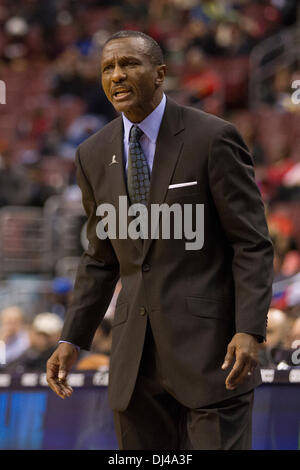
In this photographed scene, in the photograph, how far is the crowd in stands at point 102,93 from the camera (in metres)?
7.88

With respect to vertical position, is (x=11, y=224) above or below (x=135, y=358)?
above

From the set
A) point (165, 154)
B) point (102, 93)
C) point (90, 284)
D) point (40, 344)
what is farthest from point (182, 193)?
point (102, 93)

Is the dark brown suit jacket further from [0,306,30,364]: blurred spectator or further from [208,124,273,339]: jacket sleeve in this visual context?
→ [0,306,30,364]: blurred spectator

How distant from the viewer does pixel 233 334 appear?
8.98 feet

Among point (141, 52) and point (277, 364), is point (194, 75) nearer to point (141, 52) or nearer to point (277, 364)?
point (277, 364)

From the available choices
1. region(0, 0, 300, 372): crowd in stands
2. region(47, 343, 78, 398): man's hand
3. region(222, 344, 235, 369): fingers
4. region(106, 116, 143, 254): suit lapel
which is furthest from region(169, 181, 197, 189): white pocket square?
region(0, 0, 300, 372): crowd in stands

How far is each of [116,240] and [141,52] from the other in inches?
22.6

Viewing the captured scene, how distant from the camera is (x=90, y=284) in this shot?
3027mm

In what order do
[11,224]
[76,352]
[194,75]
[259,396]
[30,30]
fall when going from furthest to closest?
1. [30,30]
2. [194,75]
3. [11,224]
4. [259,396]
5. [76,352]

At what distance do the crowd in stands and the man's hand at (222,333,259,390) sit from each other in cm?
401

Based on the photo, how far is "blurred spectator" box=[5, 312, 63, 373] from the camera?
6.67 meters

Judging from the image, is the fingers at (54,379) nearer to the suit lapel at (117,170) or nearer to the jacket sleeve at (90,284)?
the jacket sleeve at (90,284)

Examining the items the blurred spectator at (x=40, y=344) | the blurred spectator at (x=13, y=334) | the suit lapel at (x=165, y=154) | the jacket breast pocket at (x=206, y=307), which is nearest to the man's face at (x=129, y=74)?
the suit lapel at (x=165, y=154)

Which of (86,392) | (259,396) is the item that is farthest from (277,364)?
(86,392)
